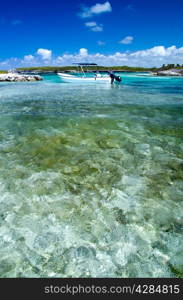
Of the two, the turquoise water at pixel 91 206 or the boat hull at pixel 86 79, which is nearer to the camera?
the turquoise water at pixel 91 206

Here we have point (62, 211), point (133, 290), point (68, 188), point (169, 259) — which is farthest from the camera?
point (68, 188)

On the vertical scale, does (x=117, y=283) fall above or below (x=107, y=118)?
below

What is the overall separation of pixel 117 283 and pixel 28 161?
6.56 m

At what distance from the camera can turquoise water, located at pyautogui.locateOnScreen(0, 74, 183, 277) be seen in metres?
4.79

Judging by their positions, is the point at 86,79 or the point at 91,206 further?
the point at 86,79

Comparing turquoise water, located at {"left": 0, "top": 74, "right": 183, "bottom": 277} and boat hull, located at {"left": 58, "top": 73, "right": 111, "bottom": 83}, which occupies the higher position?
boat hull, located at {"left": 58, "top": 73, "right": 111, "bottom": 83}

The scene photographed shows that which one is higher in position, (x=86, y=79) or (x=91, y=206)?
(x=86, y=79)

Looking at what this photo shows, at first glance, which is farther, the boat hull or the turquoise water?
the boat hull

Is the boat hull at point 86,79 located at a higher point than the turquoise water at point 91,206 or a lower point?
higher

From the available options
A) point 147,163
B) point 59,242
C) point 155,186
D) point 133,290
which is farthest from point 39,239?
point 147,163

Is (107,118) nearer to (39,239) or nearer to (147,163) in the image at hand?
(147,163)

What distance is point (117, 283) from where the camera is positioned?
167 inches

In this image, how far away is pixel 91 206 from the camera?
6.62m

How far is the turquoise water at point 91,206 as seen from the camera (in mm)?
4789
